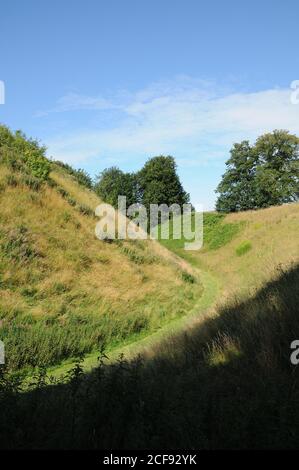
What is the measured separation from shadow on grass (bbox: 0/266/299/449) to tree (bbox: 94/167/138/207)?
200 feet

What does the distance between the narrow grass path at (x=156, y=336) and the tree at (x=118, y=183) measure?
44.6 m

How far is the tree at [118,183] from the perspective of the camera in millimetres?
69188

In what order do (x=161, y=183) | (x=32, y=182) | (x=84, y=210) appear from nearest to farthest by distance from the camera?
(x=32, y=182)
(x=84, y=210)
(x=161, y=183)

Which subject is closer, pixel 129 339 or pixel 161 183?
pixel 129 339

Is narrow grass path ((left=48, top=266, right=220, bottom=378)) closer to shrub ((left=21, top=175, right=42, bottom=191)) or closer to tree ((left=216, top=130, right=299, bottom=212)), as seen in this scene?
shrub ((left=21, top=175, right=42, bottom=191))

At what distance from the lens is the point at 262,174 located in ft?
208

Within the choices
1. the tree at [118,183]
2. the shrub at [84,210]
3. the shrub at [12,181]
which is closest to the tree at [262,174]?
A: the tree at [118,183]

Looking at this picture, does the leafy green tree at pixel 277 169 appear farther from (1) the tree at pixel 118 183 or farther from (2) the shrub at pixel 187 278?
(2) the shrub at pixel 187 278

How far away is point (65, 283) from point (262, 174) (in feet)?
176

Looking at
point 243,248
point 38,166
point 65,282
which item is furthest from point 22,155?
point 243,248

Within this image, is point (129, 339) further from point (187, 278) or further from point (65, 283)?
point (187, 278)

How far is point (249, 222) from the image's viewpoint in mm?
38969

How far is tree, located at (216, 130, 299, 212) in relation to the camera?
6294 cm
